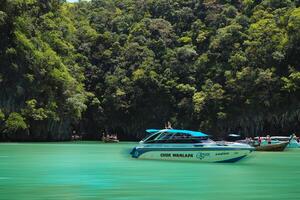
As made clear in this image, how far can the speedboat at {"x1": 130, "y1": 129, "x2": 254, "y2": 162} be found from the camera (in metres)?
27.3

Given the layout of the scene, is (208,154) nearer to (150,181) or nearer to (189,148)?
(189,148)

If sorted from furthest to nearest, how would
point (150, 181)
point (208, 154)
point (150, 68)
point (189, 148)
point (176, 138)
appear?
1. point (150, 68)
2. point (176, 138)
3. point (189, 148)
4. point (208, 154)
5. point (150, 181)

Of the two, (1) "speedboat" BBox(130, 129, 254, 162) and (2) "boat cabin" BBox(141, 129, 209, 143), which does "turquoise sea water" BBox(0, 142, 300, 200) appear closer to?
(1) "speedboat" BBox(130, 129, 254, 162)

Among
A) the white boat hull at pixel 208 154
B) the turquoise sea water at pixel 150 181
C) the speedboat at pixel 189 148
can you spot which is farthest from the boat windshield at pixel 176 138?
the turquoise sea water at pixel 150 181

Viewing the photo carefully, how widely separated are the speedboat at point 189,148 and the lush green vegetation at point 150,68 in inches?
1208

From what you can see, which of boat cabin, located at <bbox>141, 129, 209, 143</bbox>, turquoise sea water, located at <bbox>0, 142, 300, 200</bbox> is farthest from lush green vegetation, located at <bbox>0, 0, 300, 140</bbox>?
turquoise sea water, located at <bbox>0, 142, 300, 200</bbox>

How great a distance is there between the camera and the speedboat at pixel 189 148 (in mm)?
27328

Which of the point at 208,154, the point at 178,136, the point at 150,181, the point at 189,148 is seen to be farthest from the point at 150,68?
the point at 150,181

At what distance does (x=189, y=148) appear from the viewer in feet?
90.5

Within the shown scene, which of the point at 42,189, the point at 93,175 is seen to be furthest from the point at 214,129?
the point at 42,189

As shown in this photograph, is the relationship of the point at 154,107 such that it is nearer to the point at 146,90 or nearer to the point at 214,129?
the point at 146,90

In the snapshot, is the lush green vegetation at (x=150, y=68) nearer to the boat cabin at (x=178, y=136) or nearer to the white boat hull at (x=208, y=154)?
the boat cabin at (x=178, y=136)

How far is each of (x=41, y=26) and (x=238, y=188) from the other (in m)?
51.0

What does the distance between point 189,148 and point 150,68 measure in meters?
46.2
